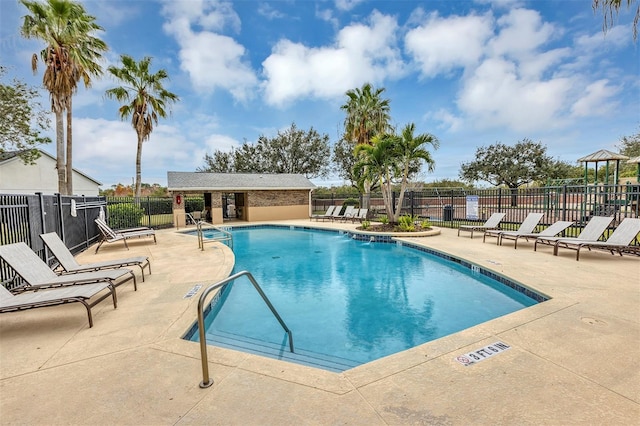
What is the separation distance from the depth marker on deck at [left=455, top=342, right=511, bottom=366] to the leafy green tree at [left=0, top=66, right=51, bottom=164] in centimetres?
2140

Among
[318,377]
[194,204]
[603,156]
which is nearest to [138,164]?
[194,204]

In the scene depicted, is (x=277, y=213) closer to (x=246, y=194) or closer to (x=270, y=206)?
(x=270, y=206)

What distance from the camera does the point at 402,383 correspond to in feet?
7.84

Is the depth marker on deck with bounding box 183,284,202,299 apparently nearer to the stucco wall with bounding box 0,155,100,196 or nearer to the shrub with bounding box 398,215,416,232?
the shrub with bounding box 398,215,416,232

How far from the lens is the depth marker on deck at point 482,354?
2.75m

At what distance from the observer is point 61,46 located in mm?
12219

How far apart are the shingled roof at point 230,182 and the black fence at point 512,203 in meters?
3.91

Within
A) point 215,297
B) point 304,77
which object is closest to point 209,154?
point 304,77

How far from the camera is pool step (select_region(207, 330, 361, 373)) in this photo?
3537mm

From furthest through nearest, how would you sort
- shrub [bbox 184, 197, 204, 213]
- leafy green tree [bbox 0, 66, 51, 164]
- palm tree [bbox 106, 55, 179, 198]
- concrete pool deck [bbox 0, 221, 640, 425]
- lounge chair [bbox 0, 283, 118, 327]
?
shrub [bbox 184, 197, 204, 213] < palm tree [bbox 106, 55, 179, 198] < leafy green tree [bbox 0, 66, 51, 164] < lounge chair [bbox 0, 283, 118, 327] < concrete pool deck [bbox 0, 221, 640, 425]

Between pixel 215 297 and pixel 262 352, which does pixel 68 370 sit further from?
pixel 215 297

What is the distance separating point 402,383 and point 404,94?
2237 cm

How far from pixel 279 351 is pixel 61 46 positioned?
51.7 feet

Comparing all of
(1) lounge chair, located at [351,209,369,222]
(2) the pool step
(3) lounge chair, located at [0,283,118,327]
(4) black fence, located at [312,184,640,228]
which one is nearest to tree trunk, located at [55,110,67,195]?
(3) lounge chair, located at [0,283,118,327]
